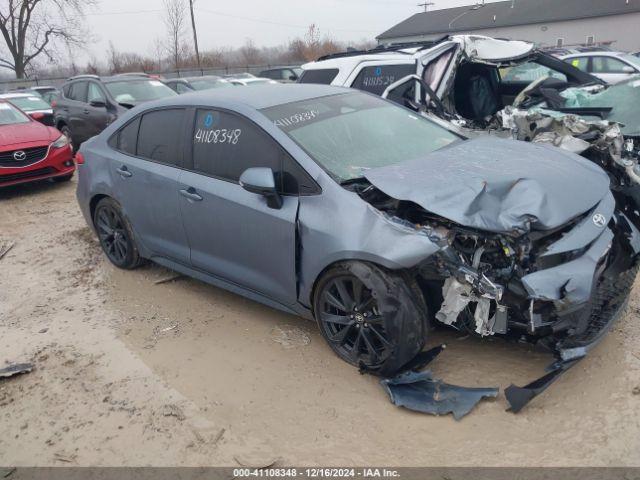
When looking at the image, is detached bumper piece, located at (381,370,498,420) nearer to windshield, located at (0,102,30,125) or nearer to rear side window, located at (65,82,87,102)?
windshield, located at (0,102,30,125)

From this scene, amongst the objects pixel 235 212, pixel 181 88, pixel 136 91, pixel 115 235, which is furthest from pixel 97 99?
pixel 235 212

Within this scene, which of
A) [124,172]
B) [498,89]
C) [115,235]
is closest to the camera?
[124,172]

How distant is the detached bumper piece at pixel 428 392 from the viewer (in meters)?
2.91

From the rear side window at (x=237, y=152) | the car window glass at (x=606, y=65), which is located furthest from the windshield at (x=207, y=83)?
the rear side window at (x=237, y=152)

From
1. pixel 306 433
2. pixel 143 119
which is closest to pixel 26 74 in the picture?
pixel 143 119

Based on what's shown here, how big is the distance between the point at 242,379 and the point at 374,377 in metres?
0.84

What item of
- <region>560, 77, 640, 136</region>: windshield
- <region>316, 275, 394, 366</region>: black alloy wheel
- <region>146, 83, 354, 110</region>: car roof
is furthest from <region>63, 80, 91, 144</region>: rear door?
<region>316, 275, 394, 366</region>: black alloy wheel

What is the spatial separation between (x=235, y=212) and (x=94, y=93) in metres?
8.47

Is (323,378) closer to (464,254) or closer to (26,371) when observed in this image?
(464,254)

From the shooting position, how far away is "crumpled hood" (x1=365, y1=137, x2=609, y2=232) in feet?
9.24

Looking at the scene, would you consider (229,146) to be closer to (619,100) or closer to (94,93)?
(619,100)

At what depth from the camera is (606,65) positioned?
12.7 meters

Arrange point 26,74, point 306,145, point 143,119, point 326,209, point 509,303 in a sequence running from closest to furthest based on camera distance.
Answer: point 509,303
point 326,209
point 306,145
point 143,119
point 26,74

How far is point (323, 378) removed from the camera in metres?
3.29
